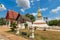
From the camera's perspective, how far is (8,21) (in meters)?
52.2

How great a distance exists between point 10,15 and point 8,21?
3.11 meters

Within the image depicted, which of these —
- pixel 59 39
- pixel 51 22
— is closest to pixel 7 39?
pixel 59 39

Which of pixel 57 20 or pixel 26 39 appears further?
pixel 57 20

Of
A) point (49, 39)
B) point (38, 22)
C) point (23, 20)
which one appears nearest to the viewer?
point (49, 39)

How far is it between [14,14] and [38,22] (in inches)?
489

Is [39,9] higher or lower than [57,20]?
higher

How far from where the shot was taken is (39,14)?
184ft

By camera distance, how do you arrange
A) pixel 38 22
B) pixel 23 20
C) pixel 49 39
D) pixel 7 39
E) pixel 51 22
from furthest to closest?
1. pixel 51 22
2. pixel 23 20
3. pixel 38 22
4. pixel 49 39
5. pixel 7 39

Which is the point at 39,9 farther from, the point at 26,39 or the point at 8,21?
the point at 26,39

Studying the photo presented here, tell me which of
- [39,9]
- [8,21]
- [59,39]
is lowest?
[59,39]

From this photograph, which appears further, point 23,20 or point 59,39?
point 23,20

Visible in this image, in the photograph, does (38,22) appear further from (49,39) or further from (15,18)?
(49,39)

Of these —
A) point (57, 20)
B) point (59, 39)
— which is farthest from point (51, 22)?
point (59, 39)

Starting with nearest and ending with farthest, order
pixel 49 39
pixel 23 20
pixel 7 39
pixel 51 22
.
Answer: pixel 7 39
pixel 49 39
pixel 23 20
pixel 51 22
